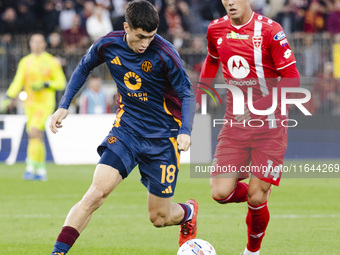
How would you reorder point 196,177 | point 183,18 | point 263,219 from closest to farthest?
point 263,219 → point 196,177 → point 183,18

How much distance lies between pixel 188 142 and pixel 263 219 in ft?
4.51

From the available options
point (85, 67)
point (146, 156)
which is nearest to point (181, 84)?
point (146, 156)

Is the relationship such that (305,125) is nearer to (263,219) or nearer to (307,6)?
(307,6)

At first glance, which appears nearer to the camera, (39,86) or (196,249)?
(196,249)

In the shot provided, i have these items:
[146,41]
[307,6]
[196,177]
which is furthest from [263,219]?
[307,6]

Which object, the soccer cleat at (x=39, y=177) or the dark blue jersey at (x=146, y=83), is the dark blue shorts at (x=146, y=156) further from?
the soccer cleat at (x=39, y=177)

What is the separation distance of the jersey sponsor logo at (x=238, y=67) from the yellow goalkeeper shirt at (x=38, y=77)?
6788 millimetres

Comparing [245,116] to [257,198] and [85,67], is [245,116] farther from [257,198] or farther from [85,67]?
[85,67]

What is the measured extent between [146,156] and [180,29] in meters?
12.6

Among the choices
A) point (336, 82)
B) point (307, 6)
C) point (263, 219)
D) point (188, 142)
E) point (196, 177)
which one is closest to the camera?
point (188, 142)

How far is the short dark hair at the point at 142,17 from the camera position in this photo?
18.7 feet

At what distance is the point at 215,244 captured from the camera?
740cm

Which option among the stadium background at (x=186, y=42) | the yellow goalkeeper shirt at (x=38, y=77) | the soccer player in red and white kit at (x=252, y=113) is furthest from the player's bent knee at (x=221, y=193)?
the stadium background at (x=186, y=42)

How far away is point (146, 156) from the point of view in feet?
20.6
